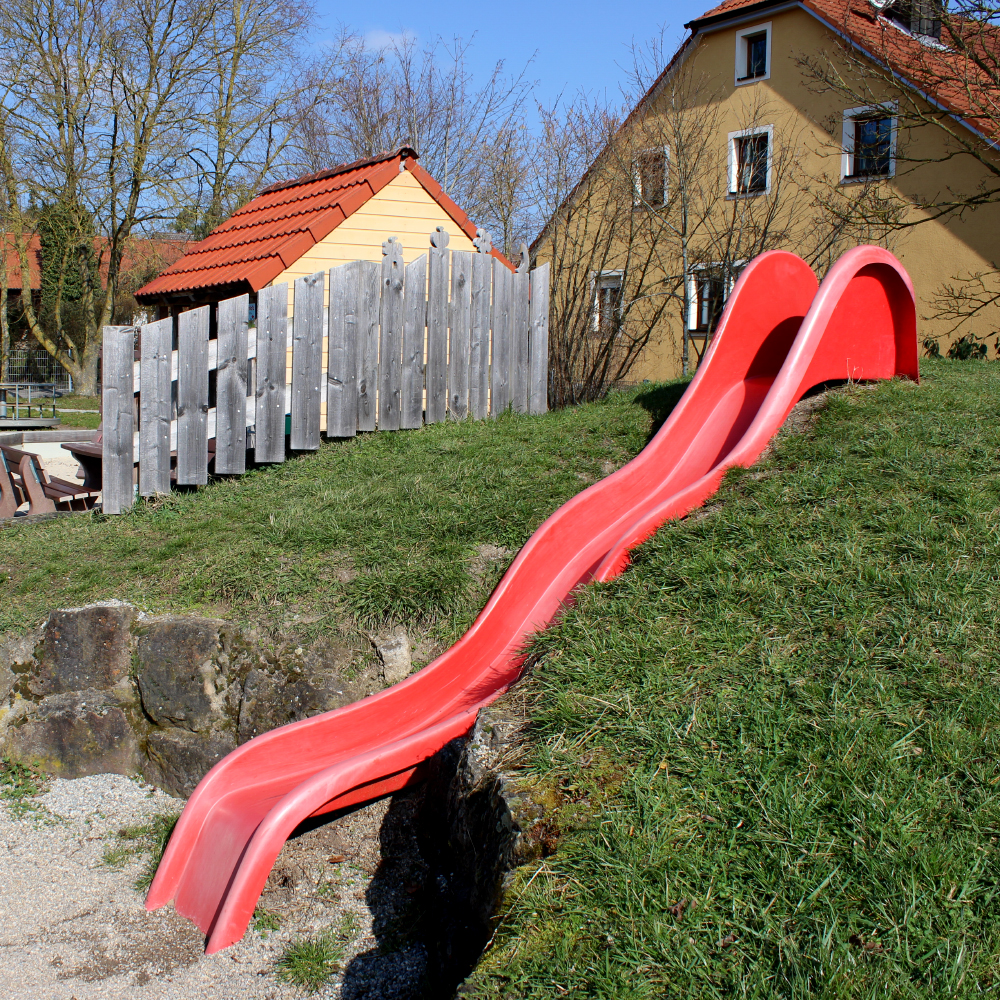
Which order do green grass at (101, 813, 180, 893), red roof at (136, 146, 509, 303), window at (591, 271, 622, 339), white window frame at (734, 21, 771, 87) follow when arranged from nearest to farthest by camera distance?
green grass at (101, 813, 180, 893) < red roof at (136, 146, 509, 303) < window at (591, 271, 622, 339) < white window frame at (734, 21, 771, 87)

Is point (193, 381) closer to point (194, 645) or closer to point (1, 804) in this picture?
point (194, 645)

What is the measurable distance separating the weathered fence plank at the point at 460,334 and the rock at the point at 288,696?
438 centimetres

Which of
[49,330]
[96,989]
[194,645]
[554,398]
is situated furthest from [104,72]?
[96,989]

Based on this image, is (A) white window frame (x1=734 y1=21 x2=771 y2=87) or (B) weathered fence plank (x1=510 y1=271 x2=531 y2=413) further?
(A) white window frame (x1=734 y1=21 x2=771 y2=87)

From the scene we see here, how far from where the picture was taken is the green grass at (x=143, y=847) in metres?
3.72

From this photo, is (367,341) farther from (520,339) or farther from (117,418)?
(117,418)

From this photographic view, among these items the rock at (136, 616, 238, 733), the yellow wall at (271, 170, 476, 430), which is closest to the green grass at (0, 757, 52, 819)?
the rock at (136, 616, 238, 733)

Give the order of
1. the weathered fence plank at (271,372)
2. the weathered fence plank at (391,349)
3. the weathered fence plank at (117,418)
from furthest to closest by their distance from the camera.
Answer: the weathered fence plank at (391,349), the weathered fence plank at (271,372), the weathered fence plank at (117,418)

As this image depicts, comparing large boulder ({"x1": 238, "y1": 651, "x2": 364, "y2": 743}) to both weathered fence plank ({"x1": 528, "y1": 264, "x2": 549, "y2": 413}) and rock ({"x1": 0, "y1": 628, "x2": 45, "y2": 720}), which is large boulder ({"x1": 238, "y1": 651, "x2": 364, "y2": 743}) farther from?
weathered fence plank ({"x1": 528, "y1": 264, "x2": 549, "y2": 413})

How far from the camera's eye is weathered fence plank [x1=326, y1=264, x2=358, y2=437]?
7535 mm

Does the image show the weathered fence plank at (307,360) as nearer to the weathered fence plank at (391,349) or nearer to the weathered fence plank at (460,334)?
the weathered fence plank at (391,349)

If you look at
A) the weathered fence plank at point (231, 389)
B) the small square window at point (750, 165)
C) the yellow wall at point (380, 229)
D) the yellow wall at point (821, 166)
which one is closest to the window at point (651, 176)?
the small square window at point (750, 165)

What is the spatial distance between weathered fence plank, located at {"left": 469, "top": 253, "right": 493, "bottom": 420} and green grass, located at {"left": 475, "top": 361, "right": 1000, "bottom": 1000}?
4.58 m

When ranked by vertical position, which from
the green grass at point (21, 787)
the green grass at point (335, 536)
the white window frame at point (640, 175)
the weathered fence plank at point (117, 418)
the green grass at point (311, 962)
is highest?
the white window frame at point (640, 175)
